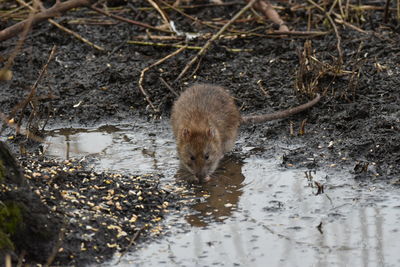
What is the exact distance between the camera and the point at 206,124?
23.1 ft

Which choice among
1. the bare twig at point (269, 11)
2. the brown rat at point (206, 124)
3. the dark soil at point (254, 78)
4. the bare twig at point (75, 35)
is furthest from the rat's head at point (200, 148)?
the bare twig at point (75, 35)

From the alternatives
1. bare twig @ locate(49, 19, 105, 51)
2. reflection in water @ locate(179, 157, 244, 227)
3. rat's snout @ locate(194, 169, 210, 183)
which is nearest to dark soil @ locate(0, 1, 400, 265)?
bare twig @ locate(49, 19, 105, 51)

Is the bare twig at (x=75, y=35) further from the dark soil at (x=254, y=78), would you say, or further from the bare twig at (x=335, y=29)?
the bare twig at (x=335, y=29)

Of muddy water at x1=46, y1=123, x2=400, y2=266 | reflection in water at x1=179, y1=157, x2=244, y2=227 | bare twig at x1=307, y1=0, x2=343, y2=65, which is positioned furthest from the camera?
bare twig at x1=307, y1=0, x2=343, y2=65

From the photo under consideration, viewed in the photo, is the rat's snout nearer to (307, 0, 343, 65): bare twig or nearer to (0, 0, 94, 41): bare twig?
(0, 0, 94, 41): bare twig

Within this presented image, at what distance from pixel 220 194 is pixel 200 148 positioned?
750 mm

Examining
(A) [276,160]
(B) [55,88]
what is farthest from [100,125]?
(A) [276,160]

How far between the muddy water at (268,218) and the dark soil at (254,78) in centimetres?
37

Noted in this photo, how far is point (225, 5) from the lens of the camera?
→ 10.3 meters

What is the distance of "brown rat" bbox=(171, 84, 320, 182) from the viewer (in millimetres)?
6844

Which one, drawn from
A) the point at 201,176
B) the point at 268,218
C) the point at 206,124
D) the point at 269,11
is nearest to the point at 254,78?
the point at 269,11

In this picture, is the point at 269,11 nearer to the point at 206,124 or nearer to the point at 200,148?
the point at 206,124

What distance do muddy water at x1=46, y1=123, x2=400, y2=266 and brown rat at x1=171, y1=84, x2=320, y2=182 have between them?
0.55 feet

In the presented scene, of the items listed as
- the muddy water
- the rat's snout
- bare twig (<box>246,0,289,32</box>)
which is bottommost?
the muddy water
